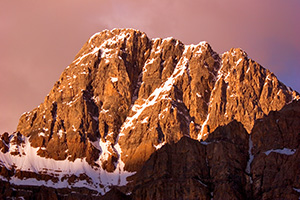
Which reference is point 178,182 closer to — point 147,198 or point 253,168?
point 147,198

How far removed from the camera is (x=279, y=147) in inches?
7264

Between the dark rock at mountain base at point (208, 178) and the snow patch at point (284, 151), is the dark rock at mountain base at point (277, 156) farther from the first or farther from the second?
the dark rock at mountain base at point (208, 178)

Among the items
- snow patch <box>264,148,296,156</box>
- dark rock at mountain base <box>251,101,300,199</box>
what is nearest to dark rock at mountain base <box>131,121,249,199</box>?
dark rock at mountain base <box>251,101,300,199</box>

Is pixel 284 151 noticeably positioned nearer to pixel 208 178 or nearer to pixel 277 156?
pixel 277 156

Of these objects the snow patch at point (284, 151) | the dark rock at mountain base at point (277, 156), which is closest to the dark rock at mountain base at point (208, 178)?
the dark rock at mountain base at point (277, 156)

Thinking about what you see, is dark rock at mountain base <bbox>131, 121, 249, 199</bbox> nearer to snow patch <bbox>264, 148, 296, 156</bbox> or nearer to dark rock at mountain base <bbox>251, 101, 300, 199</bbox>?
dark rock at mountain base <bbox>251, 101, 300, 199</bbox>

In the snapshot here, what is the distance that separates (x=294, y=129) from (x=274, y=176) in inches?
799

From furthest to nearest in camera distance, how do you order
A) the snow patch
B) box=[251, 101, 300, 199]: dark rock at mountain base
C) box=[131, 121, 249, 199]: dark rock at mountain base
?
box=[131, 121, 249, 199]: dark rock at mountain base
the snow patch
box=[251, 101, 300, 199]: dark rock at mountain base

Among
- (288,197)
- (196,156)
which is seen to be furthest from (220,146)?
(288,197)

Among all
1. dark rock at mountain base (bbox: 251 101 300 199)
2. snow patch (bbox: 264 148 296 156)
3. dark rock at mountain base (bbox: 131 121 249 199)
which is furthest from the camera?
dark rock at mountain base (bbox: 131 121 249 199)

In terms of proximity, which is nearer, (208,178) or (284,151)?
(284,151)

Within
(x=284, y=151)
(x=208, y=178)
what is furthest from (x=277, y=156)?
A: (x=208, y=178)

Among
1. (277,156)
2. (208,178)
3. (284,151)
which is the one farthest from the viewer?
(208,178)

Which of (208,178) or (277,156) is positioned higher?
(277,156)
